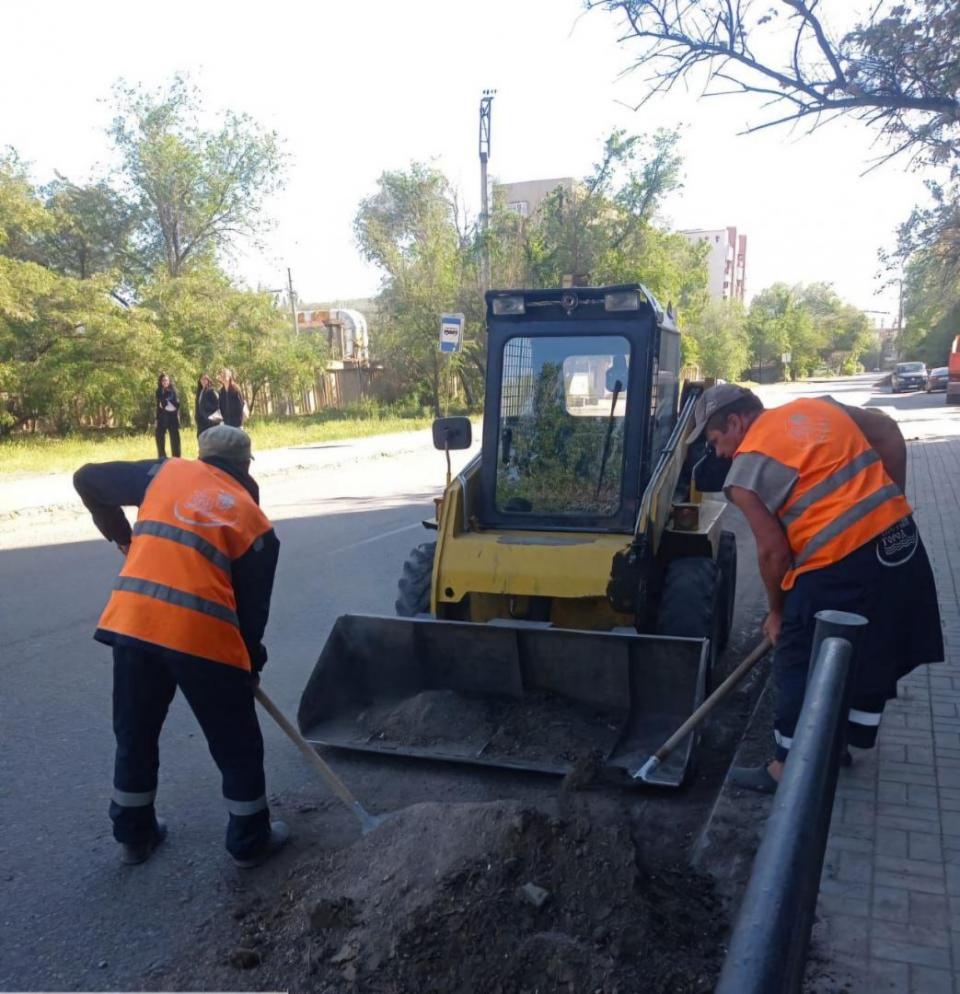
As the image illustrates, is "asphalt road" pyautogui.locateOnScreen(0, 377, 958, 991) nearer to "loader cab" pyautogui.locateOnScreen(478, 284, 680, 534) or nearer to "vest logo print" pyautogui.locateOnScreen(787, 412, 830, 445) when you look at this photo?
"loader cab" pyautogui.locateOnScreen(478, 284, 680, 534)

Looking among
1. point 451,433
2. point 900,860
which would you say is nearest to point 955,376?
point 451,433

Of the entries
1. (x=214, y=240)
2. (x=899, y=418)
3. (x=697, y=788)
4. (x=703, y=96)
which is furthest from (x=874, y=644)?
(x=214, y=240)

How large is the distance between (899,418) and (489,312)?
2493 centimetres

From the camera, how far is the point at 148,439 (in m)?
21.2

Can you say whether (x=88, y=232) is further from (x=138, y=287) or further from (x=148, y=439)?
(x=148, y=439)

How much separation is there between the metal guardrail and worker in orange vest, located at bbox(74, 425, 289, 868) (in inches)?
87.9

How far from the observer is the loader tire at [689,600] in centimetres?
486

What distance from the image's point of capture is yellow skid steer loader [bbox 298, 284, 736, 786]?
4375mm

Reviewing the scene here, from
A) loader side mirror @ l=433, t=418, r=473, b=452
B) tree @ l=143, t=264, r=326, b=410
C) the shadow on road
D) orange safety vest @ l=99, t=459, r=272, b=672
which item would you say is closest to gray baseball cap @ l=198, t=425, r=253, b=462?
orange safety vest @ l=99, t=459, r=272, b=672

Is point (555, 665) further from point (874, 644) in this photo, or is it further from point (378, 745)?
point (874, 644)

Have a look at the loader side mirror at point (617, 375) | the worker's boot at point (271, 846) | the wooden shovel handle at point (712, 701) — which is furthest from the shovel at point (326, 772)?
the loader side mirror at point (617, 375)

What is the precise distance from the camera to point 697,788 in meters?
4.13

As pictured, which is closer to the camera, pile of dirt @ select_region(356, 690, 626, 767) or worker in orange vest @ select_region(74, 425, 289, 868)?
worker in orange vest @ select_region(74, 425, 289, 868)

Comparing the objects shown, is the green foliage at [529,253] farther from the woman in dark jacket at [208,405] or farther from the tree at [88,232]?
the woman in dark jacket at [208,405]
